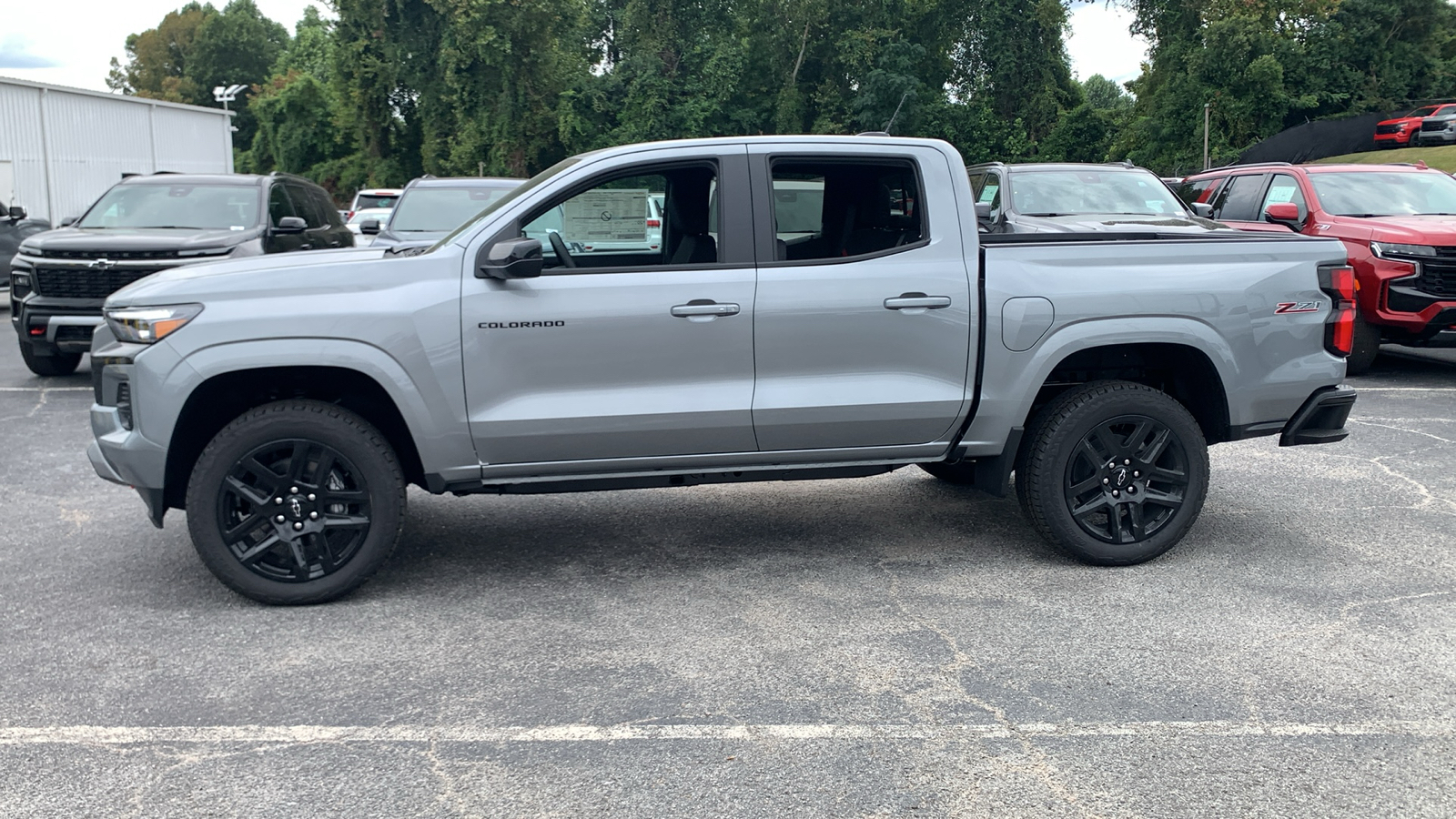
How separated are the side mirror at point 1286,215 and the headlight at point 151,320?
955cm

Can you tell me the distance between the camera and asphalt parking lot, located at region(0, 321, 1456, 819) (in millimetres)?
3475

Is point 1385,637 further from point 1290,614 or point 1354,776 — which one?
point 1354,776

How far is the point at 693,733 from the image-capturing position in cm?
382

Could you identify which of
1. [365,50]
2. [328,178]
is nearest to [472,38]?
[365,50]

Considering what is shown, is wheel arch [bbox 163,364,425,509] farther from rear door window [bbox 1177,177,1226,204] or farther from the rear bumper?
rear door window [bbox 1177,177,1226,204]

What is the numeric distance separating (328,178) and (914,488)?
6556 cm

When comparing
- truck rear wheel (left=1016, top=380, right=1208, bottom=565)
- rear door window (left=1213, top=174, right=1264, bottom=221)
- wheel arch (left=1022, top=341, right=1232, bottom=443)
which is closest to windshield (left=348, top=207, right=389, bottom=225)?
rear door window (left=1213, top=174, right=1264, bottom=221)

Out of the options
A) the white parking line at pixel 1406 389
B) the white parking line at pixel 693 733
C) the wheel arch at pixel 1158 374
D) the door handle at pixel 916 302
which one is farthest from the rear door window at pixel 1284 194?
the white parking line at pixel 693 733

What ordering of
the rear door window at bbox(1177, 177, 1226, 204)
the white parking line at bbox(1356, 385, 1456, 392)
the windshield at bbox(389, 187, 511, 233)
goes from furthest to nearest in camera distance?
the rear door window at bbox(1177, 177, 1226, 204) → the windshield at bbox(389, 187, 511, 233) → the white parking line at bbox(1356, 385, 1456, 392)

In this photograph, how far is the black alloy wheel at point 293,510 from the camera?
16.0 feet

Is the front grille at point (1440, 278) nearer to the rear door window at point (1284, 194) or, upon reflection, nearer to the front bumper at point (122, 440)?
the rear door window at point (1284, 194)

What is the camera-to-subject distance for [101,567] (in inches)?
218

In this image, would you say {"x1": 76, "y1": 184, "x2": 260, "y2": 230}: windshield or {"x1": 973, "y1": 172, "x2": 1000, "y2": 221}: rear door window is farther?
{"x1": 973, "y1": 172, "x2": 1000, "y2": 221}: rear door window

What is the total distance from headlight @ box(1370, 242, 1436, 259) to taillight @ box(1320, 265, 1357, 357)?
5.51m
